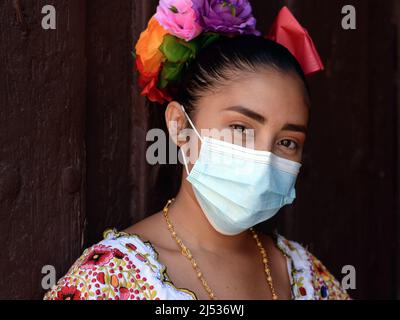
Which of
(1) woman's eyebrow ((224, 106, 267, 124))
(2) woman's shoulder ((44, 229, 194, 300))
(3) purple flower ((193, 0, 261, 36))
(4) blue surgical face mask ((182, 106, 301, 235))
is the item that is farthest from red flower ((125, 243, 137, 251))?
(3) purple flower ((193, 0, 261, 36))

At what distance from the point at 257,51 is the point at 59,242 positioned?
2.49 ft

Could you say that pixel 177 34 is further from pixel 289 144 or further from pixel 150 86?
pixel 289 144

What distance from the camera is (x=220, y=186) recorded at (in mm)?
1716

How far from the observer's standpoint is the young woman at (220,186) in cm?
163

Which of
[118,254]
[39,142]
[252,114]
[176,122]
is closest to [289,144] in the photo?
[252,114]

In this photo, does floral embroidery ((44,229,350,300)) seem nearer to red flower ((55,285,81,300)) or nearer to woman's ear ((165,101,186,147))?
red flower ((55,285,81,300))

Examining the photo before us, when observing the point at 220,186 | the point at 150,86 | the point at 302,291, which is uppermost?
the point at 150,86

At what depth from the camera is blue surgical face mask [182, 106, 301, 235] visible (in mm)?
1675

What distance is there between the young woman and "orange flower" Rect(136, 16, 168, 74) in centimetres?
10

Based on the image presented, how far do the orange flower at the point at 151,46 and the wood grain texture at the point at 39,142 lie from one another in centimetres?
17

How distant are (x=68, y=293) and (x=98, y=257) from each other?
0.12m

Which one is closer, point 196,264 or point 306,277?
point 196,264

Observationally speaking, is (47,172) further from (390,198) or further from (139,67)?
(390,198)

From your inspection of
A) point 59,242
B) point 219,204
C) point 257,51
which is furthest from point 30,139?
point 257,51
